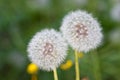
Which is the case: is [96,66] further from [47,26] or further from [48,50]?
[48,50]

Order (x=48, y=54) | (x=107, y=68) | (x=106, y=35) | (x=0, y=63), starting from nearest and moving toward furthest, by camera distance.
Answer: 1. (x=48, y=54)
2. (x=107, y=68)
3. (x=0, y=63)
4. (x=106, y=35)

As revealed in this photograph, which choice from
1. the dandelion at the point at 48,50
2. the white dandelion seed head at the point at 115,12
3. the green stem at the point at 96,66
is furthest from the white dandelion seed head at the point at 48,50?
the white dandelion seed head at the point at 115,12

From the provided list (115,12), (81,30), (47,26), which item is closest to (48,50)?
(81,30)

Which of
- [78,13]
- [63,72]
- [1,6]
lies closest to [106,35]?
[63,72]

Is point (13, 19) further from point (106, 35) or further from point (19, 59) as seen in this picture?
point (106, 35)

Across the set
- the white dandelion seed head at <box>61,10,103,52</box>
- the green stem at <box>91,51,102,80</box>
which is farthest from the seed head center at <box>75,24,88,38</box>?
the green stem at <box>91,51,102,80</box>
